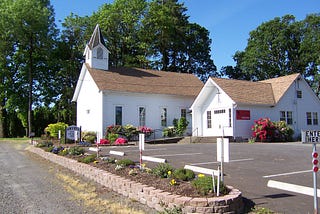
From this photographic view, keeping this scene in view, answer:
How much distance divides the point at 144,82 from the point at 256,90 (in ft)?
34.8

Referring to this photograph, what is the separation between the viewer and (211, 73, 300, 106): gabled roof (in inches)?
998

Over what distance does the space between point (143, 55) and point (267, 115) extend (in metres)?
24.7

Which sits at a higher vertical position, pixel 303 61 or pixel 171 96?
pixel 303 61

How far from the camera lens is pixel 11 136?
41.9 metres

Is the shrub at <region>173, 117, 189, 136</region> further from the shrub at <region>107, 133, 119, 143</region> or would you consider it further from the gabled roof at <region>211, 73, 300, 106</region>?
the shrub at <region>107, 133, 119, 143</region>

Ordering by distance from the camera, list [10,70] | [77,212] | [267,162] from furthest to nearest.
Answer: [10,70], [267,162], [77,212]

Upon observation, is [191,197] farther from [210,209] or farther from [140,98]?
[140,98]

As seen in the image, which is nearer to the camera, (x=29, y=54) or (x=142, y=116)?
(x=142, y=116)

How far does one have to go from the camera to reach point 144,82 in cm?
3103

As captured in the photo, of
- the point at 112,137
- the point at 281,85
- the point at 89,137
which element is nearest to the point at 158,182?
the point at 112,137

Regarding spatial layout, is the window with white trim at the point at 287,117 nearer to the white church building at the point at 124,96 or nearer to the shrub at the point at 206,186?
the white church building at the point at 124,96

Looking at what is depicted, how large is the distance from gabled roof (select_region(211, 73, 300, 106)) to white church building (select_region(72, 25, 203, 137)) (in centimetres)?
595

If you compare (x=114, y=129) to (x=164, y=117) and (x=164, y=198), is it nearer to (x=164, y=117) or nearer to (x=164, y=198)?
(x=164, y=117)

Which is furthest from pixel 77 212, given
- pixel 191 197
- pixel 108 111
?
pixel 108 111
